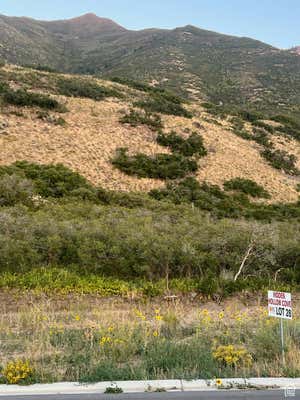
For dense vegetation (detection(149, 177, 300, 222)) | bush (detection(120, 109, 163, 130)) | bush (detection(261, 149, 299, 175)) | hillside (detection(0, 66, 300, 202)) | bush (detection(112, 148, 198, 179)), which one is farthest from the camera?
bush (detection(120, 109, 163, 130))

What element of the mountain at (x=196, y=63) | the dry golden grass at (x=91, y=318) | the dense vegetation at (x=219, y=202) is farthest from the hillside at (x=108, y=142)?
the mountain at (x=196, y=63)

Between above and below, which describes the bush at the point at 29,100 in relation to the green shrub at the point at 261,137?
above

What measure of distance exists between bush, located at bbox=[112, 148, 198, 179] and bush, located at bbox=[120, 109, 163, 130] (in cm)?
527

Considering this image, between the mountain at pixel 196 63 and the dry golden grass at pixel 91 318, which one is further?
the mountain at pixel 196 63

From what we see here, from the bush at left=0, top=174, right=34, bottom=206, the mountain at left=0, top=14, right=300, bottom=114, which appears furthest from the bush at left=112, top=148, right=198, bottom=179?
the mountain at left=0, top=14, right=300, bottom=114

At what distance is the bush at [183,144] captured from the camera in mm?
30328

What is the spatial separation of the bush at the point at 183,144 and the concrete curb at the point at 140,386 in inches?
1007

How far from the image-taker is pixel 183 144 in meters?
30.8

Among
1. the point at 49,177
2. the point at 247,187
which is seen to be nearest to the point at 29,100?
the point at 49,177

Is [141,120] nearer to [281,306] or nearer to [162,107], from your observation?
[162,107]

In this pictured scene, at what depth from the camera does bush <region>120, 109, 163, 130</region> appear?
108 ft

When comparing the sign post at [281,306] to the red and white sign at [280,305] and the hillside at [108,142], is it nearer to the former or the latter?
the red and white sign at [280,305]

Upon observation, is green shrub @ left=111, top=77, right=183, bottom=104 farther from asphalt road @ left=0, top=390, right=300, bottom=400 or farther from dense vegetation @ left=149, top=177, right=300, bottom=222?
asphalt road @ left=0, top=390, right=300, bottom=400

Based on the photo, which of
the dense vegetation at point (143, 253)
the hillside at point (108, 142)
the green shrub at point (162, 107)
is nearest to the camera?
the dense vegetation at point (143, 253)
